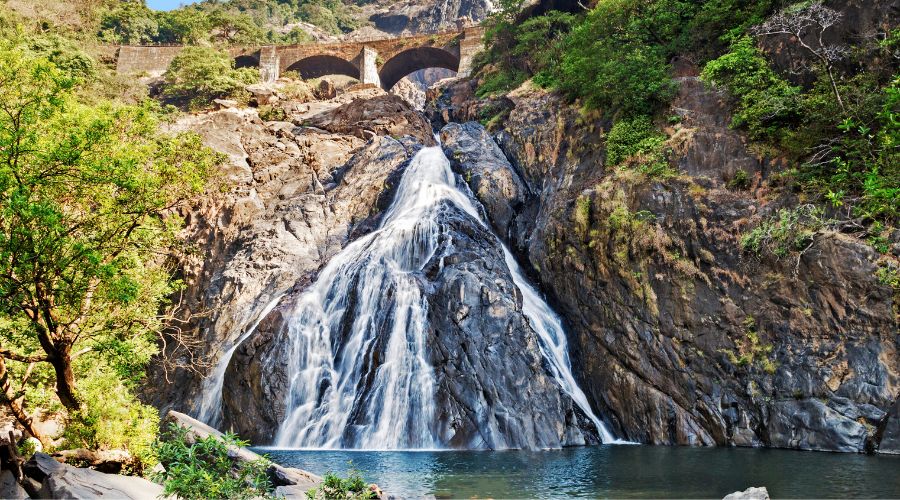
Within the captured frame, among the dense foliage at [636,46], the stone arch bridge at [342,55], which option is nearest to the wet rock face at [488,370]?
the dense foliage at [636,46]

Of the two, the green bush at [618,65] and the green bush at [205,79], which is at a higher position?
the green bush at [205,79]

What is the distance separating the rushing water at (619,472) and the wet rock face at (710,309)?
121 centimetres

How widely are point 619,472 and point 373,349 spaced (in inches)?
340

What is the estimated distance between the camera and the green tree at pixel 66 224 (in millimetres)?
7703

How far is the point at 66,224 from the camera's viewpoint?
8.35 m

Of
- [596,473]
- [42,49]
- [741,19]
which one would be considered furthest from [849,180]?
[42,49]

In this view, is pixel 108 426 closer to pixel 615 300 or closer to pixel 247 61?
pixel 615 300

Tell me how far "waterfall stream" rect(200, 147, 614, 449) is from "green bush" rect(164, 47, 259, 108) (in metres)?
19.1

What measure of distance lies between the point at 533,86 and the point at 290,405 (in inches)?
778

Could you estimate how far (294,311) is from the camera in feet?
61.6

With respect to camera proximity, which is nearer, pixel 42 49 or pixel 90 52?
pixel 42 49

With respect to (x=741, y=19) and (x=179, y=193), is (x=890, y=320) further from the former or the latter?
(x=179, y=193)

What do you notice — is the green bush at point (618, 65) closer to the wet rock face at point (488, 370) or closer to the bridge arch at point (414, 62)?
the wet rock face at point (488, 370)

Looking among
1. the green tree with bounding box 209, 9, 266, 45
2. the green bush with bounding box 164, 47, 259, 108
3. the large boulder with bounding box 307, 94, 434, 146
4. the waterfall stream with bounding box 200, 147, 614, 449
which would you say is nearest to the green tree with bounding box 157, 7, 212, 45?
the green tree with bounding box 209, 9, 266, 45
